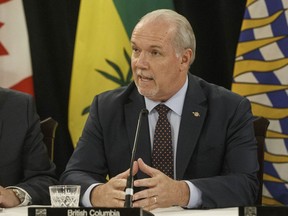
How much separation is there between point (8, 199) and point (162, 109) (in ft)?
2.89

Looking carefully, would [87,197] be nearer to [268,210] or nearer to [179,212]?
[179,212]

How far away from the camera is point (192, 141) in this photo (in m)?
3.45

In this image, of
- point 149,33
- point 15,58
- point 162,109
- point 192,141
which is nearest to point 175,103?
point 162,109

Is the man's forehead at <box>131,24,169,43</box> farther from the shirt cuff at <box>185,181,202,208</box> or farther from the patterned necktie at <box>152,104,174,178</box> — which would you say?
the shirt cuff at <box>185,181,202,208</box>

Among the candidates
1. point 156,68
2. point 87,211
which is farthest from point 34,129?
point 87,211

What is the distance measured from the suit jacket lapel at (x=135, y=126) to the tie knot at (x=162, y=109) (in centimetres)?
8

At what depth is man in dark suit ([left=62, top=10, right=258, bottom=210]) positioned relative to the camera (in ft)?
11.1

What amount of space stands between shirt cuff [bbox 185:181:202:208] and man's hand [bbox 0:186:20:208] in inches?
30.8

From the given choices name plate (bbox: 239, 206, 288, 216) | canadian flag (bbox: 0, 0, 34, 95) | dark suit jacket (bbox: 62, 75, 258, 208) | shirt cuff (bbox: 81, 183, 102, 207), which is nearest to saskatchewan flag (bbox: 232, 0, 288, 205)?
dark suit jacket (bbox: 62, 75, 258, 208)

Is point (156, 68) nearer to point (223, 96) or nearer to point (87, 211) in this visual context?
point (223, 96)

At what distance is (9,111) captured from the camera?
145 inches

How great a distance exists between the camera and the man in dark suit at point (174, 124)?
11.1ft

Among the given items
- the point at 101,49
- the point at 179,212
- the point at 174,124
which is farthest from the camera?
the point at 101,49

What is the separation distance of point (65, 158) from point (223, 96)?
1605 millimetres
